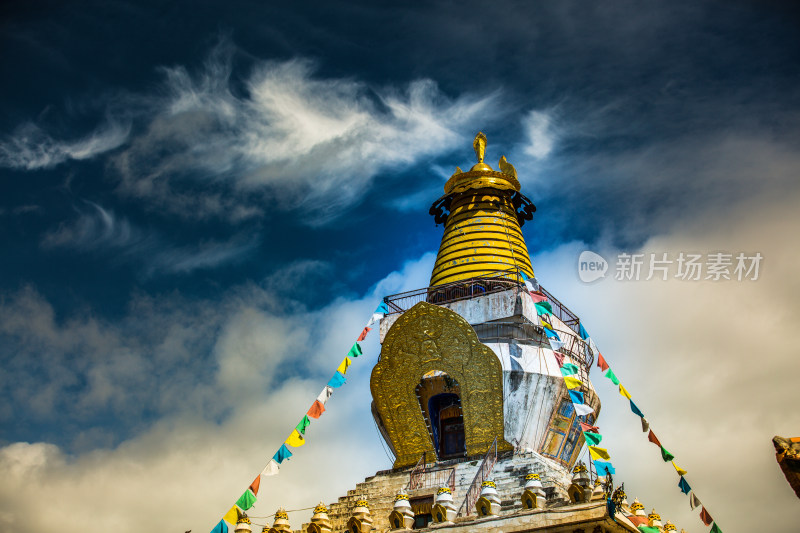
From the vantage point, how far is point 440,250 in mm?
22469

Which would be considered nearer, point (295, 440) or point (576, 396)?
point (576, 396)

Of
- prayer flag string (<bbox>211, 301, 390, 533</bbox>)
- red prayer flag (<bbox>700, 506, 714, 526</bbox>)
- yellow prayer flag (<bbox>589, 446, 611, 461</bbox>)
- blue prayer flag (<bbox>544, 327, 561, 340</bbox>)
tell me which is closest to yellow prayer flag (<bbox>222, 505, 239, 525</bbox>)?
prayer flag string (<bbox>211, 301, 390, 533</bbox>)

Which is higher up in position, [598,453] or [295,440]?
[295,440]

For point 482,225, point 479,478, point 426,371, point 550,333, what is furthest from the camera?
point 482,225

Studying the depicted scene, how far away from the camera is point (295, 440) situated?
15.9 meters

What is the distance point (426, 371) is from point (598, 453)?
519 centimetres

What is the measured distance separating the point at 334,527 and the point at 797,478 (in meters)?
10.1

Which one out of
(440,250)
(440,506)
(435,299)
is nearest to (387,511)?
(440,506)

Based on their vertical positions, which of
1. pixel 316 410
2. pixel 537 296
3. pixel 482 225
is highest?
pixel 482 225

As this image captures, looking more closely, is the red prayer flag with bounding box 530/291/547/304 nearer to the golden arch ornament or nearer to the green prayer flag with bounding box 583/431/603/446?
the golden arch ornament

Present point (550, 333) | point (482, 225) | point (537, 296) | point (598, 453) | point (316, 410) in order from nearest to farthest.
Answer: point (598, 453)
point (316, 410)
point (550, 333)
point (537, 296)
point (482, 225)

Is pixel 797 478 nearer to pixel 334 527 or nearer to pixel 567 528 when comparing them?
pixel 567 528

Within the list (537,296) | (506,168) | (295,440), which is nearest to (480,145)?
(506,168)

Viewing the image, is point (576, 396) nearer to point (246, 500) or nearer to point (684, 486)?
point (684, 486)
